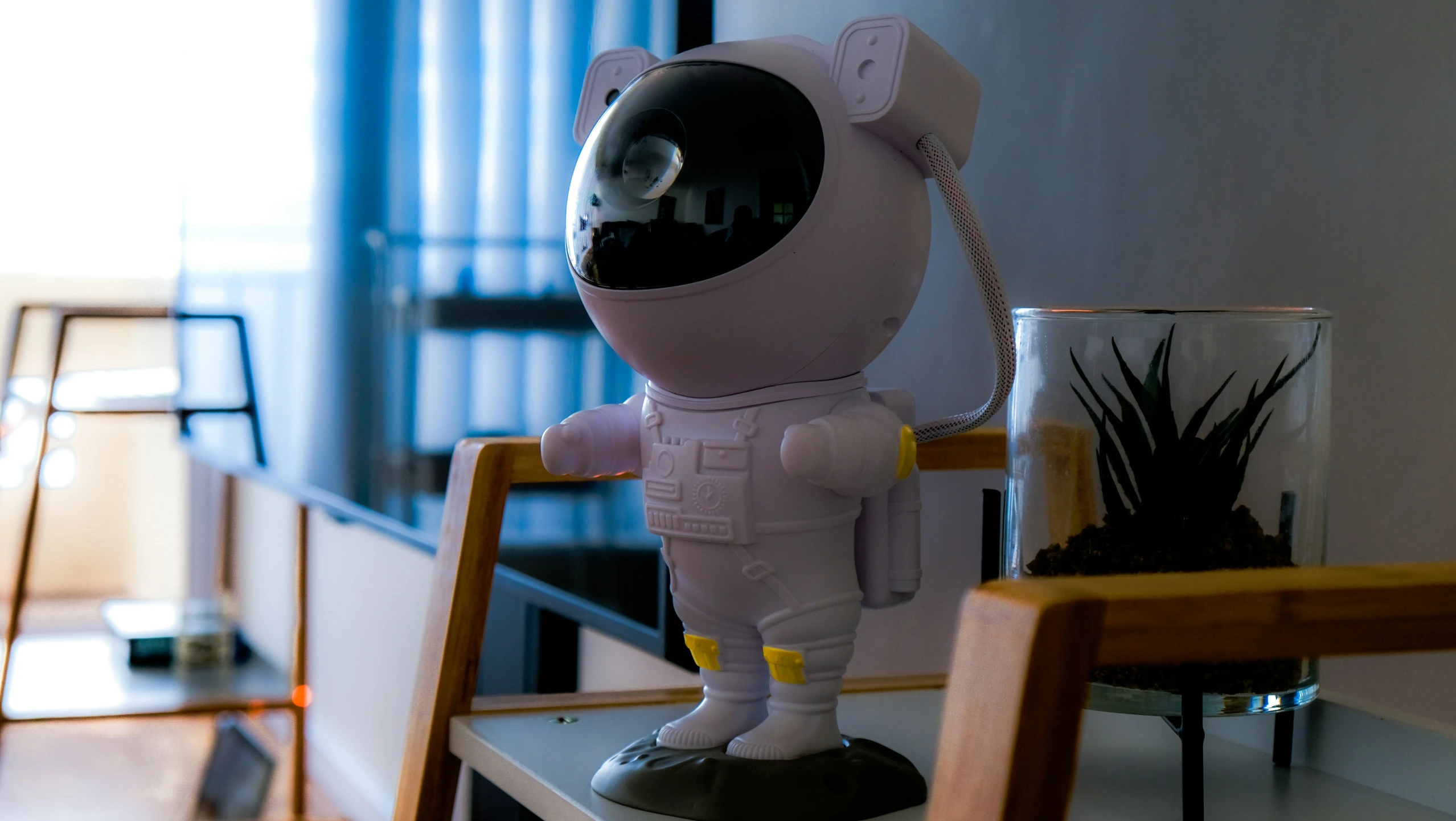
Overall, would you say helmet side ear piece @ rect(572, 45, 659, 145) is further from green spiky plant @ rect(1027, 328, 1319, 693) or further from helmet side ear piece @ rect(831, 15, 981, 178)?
green spiky plant @ rect(1027, 328, 1319, 693)

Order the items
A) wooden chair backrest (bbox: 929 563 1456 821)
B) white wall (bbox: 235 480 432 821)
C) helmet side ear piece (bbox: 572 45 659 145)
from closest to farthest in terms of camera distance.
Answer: wooden chair backrest (bbox: 929 563 1456 821) → helmet side ear piece (bbox: 572 45 659 145) → white wall (bbox: 235 480 432 821)

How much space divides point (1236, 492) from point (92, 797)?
7.85 ft

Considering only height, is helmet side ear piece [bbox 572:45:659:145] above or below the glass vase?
above

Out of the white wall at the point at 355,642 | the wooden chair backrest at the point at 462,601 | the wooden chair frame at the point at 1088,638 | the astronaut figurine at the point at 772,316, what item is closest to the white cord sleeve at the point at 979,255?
the astronaut figurine at the point at 772,316

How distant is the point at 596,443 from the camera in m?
0.64

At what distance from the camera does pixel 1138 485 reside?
58 centimetres

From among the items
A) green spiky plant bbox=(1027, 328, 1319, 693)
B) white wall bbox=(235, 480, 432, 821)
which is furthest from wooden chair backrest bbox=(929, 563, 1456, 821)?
white wall bbox=(235, 480, 432, 821)

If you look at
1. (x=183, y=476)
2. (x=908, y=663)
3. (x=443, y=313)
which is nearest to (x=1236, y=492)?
(x=908, y=663)

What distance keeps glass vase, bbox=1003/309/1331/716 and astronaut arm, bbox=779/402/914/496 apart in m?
0.09

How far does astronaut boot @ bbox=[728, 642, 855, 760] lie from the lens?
0.59 metres

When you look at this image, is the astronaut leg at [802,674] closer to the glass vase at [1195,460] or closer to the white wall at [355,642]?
the glass vase at [1195,460]

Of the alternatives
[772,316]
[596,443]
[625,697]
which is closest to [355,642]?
[625,697]

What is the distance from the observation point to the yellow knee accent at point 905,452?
0.58 metres

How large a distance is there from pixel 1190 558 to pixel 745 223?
0.79 ft
